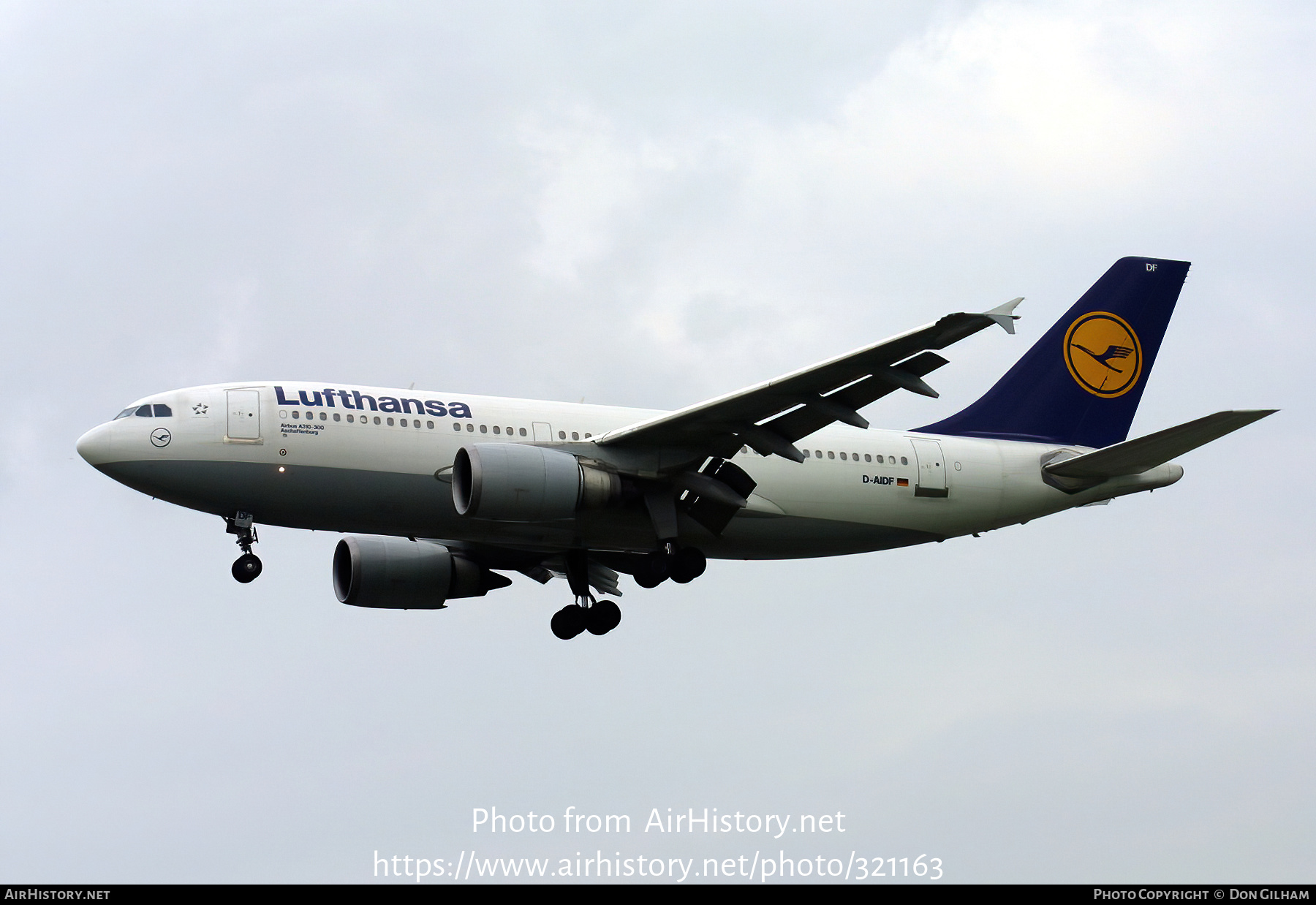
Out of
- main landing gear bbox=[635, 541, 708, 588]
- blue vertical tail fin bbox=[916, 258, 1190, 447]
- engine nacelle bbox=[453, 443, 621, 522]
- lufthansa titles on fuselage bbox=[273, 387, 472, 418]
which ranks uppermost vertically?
blue vertical tail fin bbox=[916, 258, 1190, 447]

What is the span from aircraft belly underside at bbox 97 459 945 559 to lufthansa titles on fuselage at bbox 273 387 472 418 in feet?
4.07

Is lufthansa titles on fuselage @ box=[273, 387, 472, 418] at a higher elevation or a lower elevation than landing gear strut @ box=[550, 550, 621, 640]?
higher

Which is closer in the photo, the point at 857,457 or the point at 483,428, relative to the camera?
the point at 483,428

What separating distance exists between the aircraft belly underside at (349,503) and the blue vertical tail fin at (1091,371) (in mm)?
8300

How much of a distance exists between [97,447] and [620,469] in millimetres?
9293

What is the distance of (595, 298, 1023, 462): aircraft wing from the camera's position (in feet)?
79.3

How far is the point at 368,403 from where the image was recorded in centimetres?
2778

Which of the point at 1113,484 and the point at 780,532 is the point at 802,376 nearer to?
the point at 780,532

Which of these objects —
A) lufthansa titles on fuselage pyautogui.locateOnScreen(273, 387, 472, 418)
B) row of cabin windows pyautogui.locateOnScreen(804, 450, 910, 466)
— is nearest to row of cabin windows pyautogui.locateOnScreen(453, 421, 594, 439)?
lufthansa titles on fuselage pyautogui.locateOnScreen(273, 387, 472, 418)

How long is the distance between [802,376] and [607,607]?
28.5 ft

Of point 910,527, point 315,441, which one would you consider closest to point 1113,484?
point 910,527

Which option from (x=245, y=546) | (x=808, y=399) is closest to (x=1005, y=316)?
(x=808, y=399)

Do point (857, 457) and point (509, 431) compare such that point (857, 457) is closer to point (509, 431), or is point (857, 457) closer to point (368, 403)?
point (509, 431)

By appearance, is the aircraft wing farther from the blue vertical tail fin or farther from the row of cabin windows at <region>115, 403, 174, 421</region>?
the row of cabin windows at <region>115, 403, 174, 421</region>
